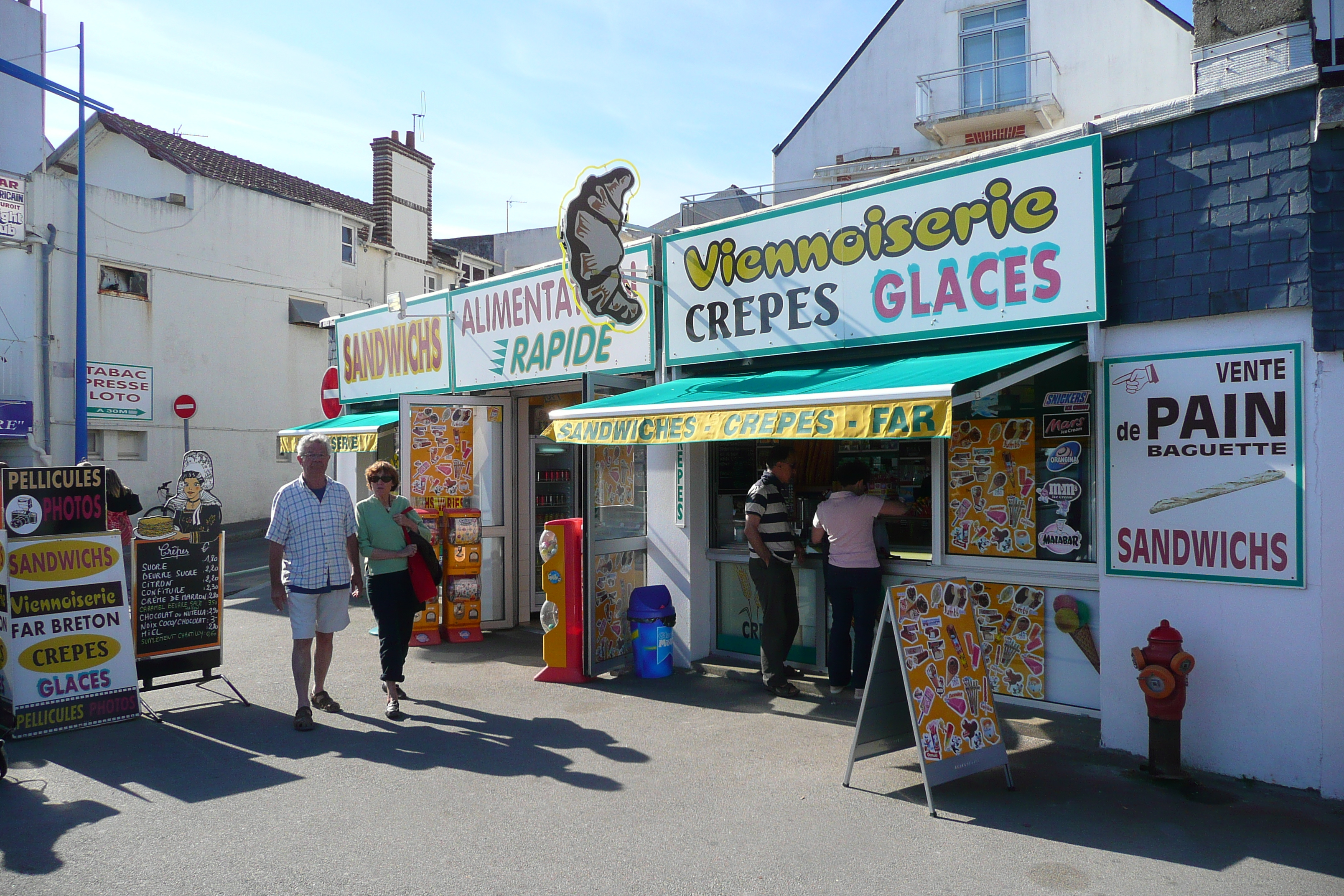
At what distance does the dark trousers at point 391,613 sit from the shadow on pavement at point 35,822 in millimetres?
2109

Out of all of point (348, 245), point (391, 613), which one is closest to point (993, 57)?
point (348, 245)

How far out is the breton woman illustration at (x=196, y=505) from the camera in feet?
24.0

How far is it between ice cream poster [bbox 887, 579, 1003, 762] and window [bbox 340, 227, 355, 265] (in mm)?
22545

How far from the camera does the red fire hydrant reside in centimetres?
497

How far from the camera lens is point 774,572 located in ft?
23.2

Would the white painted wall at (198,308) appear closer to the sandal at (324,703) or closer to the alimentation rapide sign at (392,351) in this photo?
the alimentation rapide sign at (392,351)

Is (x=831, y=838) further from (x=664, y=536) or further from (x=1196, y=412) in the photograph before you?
(x=664, y=536)

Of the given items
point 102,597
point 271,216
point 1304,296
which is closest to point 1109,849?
point 1304,296

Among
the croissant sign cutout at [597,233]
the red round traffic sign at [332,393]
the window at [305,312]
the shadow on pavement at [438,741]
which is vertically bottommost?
the shadow on pavement at [438,741]

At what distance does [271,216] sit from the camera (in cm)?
2277

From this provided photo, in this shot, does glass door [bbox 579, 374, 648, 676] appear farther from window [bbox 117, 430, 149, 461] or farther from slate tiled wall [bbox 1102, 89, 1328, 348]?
window [bbox 117, 430, 149, 461]

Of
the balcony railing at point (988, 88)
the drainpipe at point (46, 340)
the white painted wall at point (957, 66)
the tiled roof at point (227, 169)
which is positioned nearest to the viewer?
the white painted wall at point (957, 66)

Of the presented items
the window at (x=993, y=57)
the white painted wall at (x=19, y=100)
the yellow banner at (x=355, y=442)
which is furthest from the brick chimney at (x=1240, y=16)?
the white painted wall at (x=19, y=100)

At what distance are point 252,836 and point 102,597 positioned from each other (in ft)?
9.37
